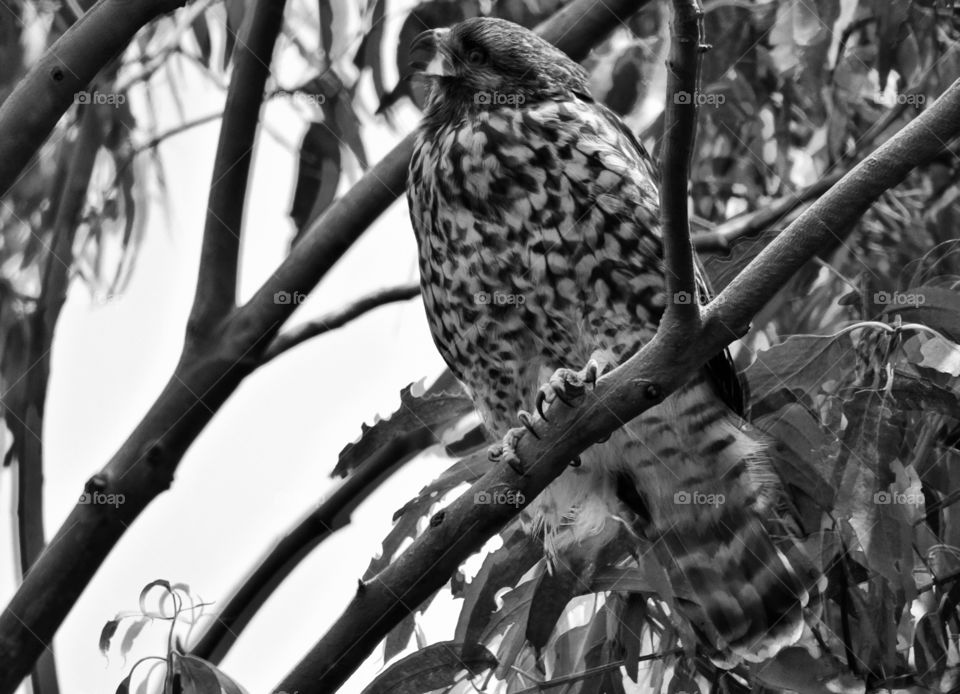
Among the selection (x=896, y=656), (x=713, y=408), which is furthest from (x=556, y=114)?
(x=896, y=656)

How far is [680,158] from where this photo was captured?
1386 millimetres

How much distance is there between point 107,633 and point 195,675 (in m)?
0.17

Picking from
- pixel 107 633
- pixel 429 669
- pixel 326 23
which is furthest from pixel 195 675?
pixel 326 23

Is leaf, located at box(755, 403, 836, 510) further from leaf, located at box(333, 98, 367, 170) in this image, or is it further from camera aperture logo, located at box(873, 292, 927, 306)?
leaf, located at box(333, 98, 367, 170)

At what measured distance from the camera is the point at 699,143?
3.40 m

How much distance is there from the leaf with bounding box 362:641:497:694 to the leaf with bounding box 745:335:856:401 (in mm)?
673

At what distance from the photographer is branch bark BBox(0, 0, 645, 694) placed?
1820 millimetres

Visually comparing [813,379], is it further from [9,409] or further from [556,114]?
[9,409]

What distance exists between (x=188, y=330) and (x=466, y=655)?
0.82m

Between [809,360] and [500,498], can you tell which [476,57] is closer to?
[809,360]

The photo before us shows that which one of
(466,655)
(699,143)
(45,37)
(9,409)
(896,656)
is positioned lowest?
(896,656)

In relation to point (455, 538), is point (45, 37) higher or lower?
higher

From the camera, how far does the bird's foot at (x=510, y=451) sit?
1.59m

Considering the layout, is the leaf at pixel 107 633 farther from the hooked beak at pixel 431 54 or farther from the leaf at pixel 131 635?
the hooked beak at pixel 431 54
